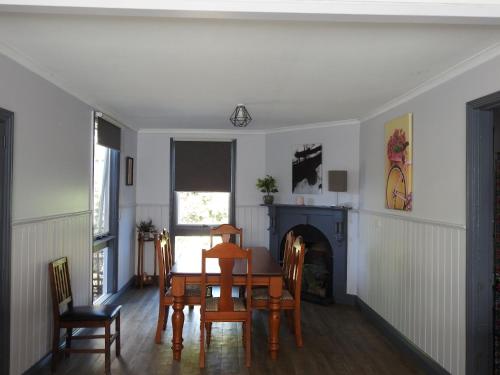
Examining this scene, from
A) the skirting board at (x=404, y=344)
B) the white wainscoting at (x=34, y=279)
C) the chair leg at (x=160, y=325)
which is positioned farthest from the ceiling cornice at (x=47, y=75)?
the skirting board at (x=404, y=344)

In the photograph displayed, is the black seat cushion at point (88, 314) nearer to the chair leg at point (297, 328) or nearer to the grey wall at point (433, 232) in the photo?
the chair leg at point (297, 328)

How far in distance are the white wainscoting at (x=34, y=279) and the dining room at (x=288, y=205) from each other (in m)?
0.02

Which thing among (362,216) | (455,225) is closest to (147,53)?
(455,225)

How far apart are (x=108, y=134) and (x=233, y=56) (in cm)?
250

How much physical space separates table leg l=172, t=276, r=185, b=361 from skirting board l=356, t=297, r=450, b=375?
6.52 feet

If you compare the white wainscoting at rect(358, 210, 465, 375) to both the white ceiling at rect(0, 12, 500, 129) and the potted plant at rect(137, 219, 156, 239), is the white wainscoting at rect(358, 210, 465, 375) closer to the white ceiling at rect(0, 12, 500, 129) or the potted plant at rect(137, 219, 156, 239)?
the white ceiling at rect(0, 12, 500, 129)

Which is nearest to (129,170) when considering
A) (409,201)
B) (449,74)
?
(409,201)

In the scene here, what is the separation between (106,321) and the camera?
3.18 meters

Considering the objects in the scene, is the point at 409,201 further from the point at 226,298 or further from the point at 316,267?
the point at 316,267

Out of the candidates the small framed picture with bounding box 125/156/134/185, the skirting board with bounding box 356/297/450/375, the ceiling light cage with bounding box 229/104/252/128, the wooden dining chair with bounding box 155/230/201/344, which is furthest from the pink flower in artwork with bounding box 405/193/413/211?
the small framed picture with bounding box 125/156/134/185

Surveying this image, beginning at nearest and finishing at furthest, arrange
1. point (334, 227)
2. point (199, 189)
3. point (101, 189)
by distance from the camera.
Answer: point (101, 189)
point (334, 227)
point (199, 189)

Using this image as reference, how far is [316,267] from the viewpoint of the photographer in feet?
17.9

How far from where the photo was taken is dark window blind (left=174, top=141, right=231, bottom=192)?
6152mm

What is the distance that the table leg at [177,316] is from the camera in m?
3.45
